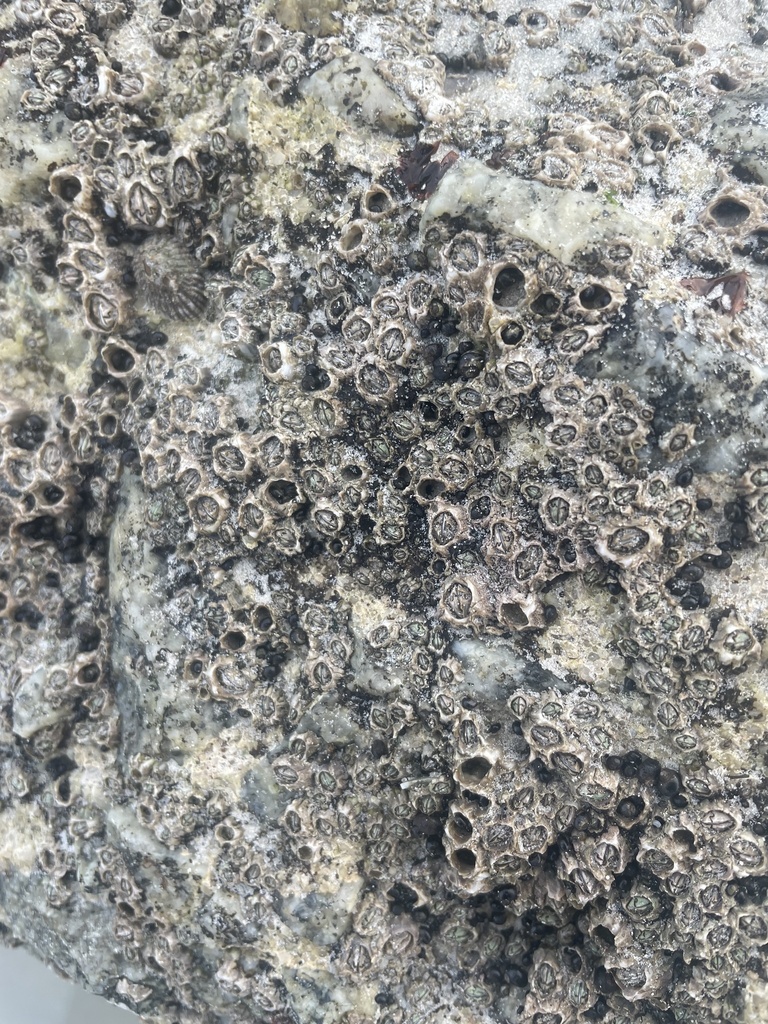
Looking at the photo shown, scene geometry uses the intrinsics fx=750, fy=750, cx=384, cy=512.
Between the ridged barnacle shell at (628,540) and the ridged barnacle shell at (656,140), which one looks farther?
the ridged barnacle shell at (656,140)

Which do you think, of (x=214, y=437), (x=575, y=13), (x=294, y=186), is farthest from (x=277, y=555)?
(x=575, y=13)

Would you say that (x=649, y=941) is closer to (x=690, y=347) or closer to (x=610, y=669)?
(x=610, y=669)

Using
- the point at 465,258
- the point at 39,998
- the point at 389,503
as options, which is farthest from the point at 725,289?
the point at 39,998

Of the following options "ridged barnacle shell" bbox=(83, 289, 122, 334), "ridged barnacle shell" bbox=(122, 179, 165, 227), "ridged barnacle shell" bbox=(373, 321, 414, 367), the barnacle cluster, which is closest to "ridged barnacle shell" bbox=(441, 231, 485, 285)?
the barnacle cluster

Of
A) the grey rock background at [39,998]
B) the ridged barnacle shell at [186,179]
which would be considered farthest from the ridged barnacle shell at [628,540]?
the grey rock background at [39,998]

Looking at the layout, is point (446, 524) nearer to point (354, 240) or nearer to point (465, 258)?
point (465, 258)

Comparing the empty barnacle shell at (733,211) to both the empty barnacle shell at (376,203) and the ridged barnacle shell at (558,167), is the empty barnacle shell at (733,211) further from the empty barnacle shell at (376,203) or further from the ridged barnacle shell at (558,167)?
the empty barnacle shell at (376,203)

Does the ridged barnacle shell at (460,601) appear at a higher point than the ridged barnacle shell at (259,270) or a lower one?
lower
